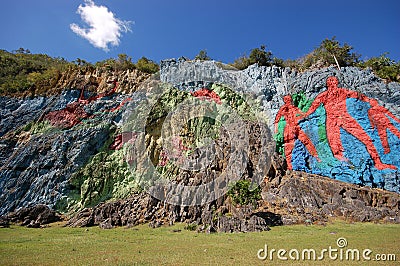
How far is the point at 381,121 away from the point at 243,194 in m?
16.8

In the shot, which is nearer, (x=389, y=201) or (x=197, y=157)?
(x=389, y=201)

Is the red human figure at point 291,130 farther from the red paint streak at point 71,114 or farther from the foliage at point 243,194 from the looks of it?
the red paint streak at point 71,114

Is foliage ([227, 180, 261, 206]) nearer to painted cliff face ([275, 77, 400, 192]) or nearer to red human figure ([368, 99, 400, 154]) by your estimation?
painted cliff face ([275, 77, 400, 192])

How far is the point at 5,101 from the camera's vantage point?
141ft

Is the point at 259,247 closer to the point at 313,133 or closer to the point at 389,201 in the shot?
the point at 389,201

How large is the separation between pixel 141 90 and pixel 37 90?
59.2 ft

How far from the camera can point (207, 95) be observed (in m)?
37.9

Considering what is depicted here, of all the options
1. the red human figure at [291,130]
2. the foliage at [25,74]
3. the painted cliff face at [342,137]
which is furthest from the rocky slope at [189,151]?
the foliage at [25,74]

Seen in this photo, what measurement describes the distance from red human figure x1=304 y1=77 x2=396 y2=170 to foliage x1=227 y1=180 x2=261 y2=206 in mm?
10740

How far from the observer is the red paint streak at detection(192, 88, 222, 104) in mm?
37562

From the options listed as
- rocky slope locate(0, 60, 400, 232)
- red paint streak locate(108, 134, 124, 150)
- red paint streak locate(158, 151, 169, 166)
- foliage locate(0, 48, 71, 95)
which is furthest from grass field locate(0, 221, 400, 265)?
foliage locate(0, 48, 71, 95)

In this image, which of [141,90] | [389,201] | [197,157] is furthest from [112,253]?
[141,90]

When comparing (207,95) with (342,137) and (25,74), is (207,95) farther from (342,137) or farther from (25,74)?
(25,74)

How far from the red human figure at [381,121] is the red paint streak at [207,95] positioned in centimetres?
1773
